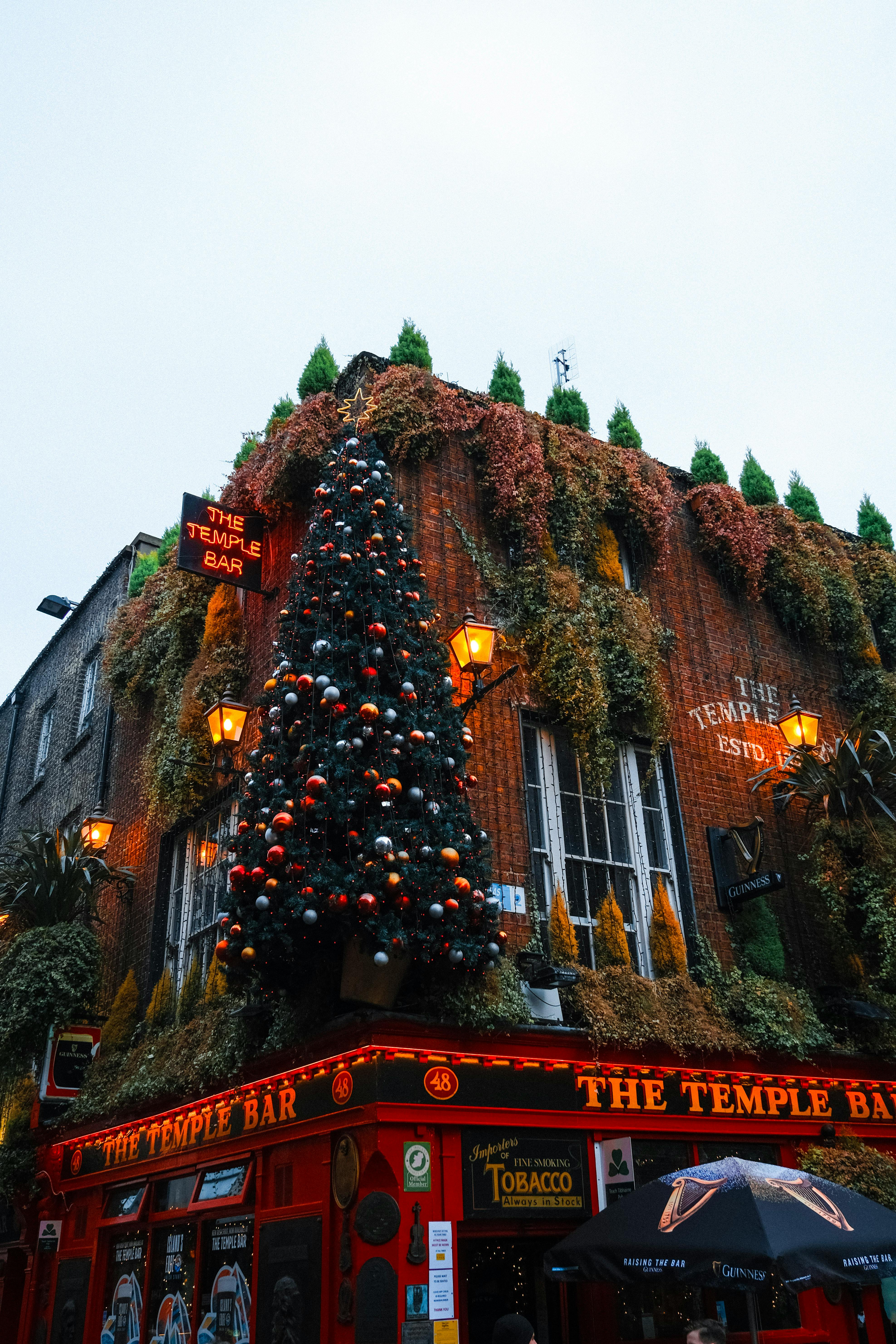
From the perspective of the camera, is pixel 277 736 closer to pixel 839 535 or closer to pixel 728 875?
pixel 728 875

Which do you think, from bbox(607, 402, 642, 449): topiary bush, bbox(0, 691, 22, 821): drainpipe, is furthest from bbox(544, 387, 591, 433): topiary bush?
bbox(0, 691, 22, 821): drainpipe

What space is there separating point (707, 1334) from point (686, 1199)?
1.48 m

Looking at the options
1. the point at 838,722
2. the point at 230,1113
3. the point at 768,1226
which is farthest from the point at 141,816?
the point at 768,1226

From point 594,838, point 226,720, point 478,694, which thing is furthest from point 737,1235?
point 226,720

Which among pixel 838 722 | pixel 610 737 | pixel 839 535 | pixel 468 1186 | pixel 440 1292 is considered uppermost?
pixel 839 535

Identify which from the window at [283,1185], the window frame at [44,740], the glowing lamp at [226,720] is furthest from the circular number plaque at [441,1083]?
the window frame at [44,740]

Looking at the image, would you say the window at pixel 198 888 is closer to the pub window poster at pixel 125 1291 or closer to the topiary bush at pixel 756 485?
the pub window poster at pixel 125 1291

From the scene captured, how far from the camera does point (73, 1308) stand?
1180 centimetres

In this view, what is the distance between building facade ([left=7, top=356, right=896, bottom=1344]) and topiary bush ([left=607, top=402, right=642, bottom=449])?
686 mm

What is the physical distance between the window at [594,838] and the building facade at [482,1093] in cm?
3

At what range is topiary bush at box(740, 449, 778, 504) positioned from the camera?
15.1 metres

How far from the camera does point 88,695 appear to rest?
61.5ft

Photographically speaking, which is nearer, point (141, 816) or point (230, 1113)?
point (230, 1113)

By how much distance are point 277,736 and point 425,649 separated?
151cm
